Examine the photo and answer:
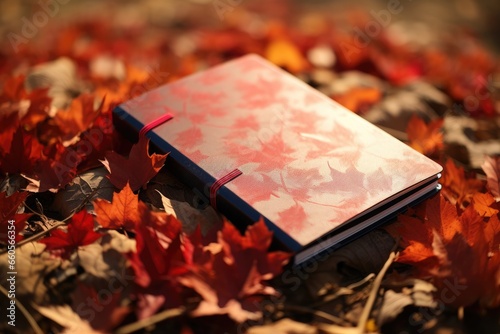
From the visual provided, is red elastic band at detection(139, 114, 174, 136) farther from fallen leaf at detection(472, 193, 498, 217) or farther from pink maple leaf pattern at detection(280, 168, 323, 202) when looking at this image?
fallen leaf at detection(472, 193, 498, 217)

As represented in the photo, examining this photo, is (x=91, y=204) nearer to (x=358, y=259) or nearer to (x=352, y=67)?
(x=358, y=259)

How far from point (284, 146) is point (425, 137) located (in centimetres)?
38

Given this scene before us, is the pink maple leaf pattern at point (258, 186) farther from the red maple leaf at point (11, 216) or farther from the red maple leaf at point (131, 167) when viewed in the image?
the red maple leaf at point (11, 216)

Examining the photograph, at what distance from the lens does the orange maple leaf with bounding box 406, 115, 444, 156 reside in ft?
3.74

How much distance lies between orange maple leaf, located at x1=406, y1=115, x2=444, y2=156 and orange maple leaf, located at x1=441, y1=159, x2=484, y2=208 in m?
0.10

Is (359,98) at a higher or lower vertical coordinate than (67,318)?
higher

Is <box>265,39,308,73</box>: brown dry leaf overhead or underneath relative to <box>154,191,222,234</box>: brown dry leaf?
overhead

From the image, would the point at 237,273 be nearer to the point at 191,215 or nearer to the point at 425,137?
the point at 191,215

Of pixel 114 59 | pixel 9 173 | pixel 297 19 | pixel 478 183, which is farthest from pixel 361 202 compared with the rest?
pixel 297 19

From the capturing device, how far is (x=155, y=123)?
1.04 metres

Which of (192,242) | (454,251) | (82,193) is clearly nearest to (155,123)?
(82,193)

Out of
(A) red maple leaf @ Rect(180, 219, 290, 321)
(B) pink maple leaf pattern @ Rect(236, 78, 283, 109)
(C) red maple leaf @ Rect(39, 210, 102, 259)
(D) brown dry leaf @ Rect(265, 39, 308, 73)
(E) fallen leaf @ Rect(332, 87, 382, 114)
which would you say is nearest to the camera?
(A) red maple leaf @ Rect(180, 219, 290, 321)

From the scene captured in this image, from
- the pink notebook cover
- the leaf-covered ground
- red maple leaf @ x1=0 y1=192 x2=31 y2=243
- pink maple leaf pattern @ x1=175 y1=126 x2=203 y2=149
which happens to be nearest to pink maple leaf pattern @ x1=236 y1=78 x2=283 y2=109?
the pink notebook cover

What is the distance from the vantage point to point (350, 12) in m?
2.64
